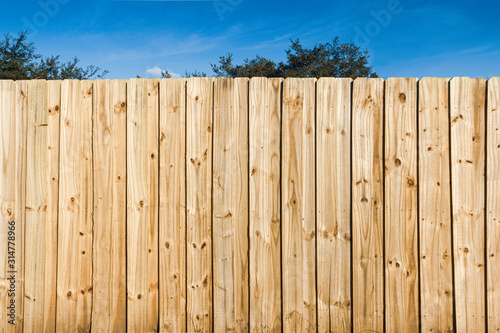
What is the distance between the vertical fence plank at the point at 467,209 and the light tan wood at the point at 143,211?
2217 mm

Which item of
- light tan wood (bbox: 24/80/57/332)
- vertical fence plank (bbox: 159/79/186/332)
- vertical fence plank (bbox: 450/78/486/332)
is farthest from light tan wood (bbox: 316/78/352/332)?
light tan wood (bbox: 24/80/57/332)

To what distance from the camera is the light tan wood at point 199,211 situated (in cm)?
245

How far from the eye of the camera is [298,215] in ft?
8.00

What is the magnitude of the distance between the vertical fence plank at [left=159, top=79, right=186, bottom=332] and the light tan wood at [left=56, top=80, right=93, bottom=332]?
56 centimetres

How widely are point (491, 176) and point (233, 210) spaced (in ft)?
6.29

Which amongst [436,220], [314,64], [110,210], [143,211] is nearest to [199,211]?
[143,211]

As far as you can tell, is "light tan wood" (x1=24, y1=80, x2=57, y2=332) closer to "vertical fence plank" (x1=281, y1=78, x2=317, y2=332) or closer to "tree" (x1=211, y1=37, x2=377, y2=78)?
"vertical fence plank" (x1=281, y1=78, x2=317, y2=332)

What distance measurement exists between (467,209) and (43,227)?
3188 mm

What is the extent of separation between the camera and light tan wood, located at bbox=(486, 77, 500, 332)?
2434mm

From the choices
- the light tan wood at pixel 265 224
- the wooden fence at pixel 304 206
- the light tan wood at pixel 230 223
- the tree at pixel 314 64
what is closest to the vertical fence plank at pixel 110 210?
the wooden fence at pixel 304 206

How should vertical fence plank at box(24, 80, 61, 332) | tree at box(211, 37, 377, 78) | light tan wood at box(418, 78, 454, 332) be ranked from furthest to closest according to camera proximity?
tree at box(211, 37, 377, 78), vertical fence plank at box(24, 80, 61, 332), light tan wood at box(418, 78, 454, 332)

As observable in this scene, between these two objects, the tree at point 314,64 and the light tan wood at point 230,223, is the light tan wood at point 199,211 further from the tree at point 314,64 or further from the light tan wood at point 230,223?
the tree at point 314,64

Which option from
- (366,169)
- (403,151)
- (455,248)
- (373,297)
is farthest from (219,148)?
(455,248)

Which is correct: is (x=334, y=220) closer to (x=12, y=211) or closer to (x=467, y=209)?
(x=467, y=209)
